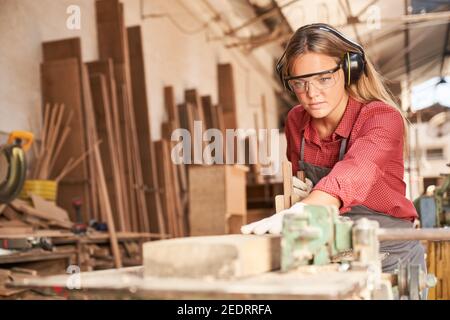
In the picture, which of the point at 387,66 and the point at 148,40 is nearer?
the point at 148,40

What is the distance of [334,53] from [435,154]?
17.2m

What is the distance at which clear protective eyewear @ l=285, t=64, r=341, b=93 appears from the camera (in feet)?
6.48

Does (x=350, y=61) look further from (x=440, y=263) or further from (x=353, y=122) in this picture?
(x=440, y=263)

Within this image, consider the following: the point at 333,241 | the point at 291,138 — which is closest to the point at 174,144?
the point at 291,138

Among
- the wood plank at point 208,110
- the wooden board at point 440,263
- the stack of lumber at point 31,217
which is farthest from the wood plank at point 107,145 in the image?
the wooden board at point 440,263

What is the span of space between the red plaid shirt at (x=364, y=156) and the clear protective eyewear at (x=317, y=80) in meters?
0.15

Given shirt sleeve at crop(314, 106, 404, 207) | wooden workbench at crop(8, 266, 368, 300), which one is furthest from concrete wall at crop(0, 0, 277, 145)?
wooden workbench at crop(8, 266, 368, 300)

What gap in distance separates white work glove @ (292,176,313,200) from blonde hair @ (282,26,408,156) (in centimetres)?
34

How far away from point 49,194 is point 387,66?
37.5 feet

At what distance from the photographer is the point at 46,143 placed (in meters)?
5.29

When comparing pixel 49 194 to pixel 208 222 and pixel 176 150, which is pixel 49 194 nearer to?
pixel 208 222

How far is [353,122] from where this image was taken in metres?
2.08
